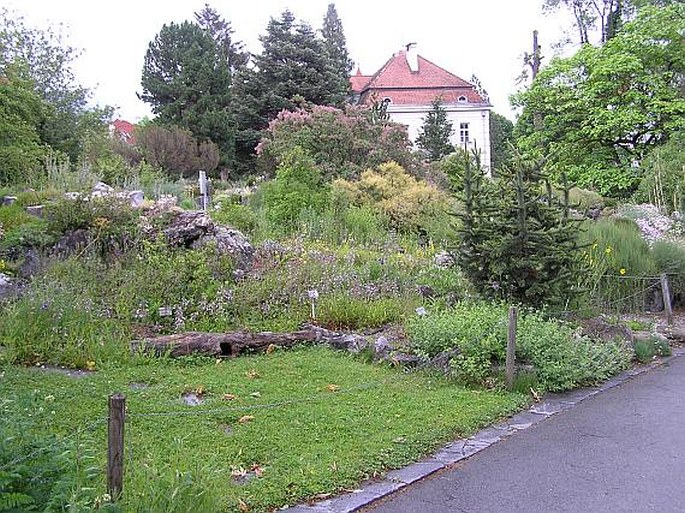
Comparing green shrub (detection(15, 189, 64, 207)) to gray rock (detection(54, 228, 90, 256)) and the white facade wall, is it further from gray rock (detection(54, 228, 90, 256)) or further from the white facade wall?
the white facade wall

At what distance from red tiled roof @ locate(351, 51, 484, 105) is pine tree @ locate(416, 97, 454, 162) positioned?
14.5ft

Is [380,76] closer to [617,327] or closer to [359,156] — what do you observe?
[359,156]

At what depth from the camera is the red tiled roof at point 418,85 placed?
137ft

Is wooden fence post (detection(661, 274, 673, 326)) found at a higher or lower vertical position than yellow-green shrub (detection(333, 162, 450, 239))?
lower

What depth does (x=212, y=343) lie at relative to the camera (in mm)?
6965

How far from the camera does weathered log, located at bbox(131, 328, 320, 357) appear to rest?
6.83 m

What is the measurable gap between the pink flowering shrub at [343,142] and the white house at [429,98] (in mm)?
22160

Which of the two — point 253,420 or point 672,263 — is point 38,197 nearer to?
point 253,420

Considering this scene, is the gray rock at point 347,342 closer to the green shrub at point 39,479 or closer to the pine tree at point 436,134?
the green shrub at point 39,479

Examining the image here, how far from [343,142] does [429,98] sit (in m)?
25.3

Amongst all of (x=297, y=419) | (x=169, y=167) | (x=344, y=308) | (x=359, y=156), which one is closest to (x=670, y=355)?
(x=344, y=308)

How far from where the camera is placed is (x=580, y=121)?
2448 centimetres

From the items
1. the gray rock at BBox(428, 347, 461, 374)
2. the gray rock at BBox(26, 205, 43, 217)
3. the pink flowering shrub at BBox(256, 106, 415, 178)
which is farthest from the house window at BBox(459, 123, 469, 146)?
the gray rock at BBox(428, 347, 461, 374)

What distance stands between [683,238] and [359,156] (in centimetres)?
792
